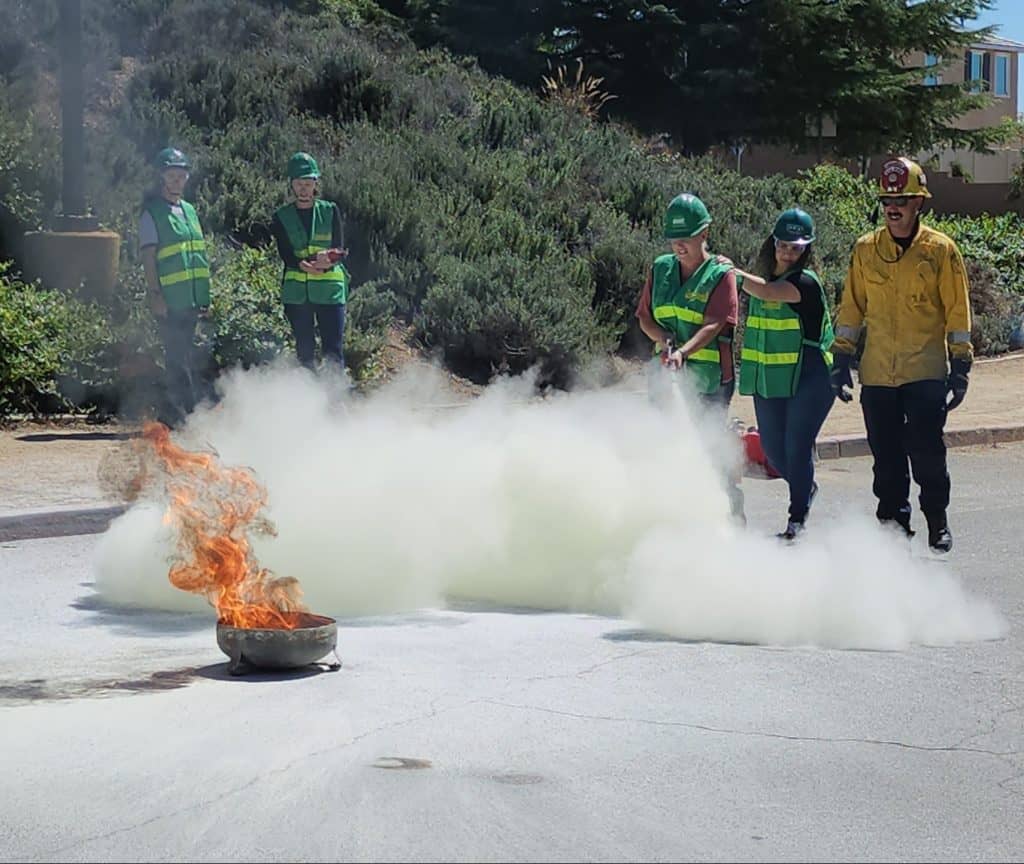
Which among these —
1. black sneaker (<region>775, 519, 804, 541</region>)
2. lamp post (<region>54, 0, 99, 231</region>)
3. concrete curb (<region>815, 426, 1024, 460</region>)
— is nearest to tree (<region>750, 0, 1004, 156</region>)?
concrete curb (<region>815, 426, 1024, 460</region>)

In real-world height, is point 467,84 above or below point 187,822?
above

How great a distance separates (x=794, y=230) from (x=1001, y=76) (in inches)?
2448

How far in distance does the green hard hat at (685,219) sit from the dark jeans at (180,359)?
14.7 ft

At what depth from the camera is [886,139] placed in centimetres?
3209

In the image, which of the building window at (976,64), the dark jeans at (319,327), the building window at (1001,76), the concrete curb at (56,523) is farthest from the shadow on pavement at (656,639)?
the building window at (1001,76)

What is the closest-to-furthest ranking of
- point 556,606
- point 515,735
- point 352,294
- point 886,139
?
point 515,735
point 556,606
point 352,294
point 886,139

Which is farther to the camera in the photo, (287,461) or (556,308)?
(556,308)

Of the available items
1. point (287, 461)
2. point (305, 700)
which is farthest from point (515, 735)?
point (287, 461)

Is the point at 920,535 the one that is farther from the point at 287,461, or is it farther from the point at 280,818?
the point at 280,818

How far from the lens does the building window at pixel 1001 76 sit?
6594 cm

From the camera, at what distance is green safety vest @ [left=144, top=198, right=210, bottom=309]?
11453 millimetres

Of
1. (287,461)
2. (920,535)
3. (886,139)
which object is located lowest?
(920,535)

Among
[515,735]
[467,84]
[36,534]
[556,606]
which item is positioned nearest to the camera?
[515,735]

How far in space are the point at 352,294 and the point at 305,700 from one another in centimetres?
960
